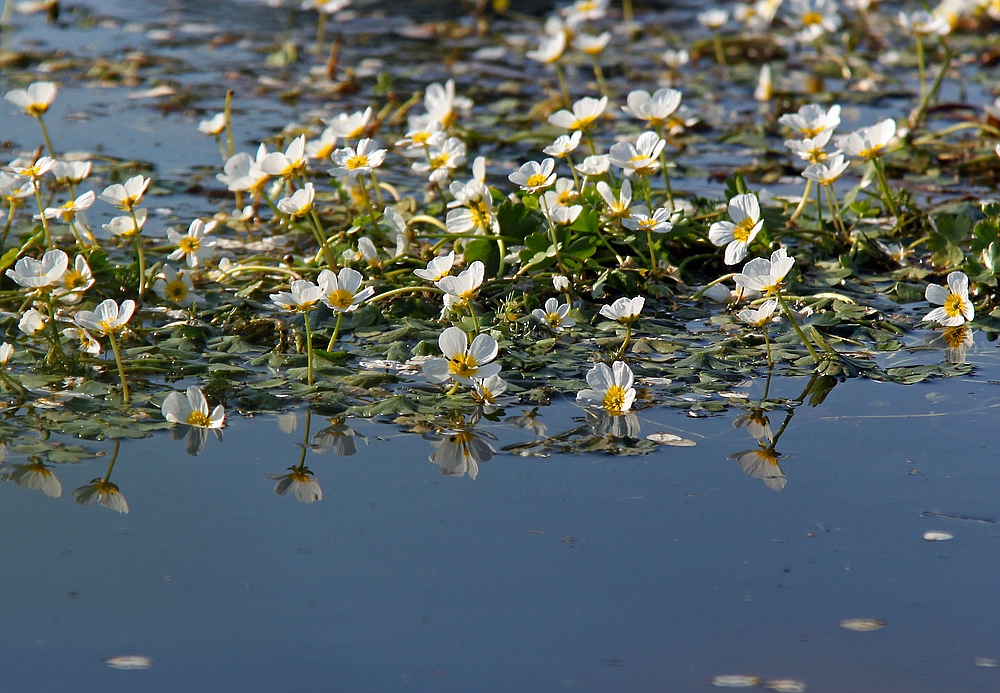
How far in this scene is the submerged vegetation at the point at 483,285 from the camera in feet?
5.92

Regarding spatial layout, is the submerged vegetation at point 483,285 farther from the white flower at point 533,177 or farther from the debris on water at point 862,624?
the debris on water at point 862,624

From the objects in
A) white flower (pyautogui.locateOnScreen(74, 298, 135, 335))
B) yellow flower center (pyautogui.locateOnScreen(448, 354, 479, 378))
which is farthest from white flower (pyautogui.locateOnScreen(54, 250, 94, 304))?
yellow flower center (pyautogui.locateOnScreen(448, 354, 479, 378))

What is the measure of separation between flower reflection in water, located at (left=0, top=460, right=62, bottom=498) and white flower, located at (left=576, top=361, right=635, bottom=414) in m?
0.77

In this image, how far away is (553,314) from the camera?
6.74 ft

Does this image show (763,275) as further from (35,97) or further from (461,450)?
(35,97)

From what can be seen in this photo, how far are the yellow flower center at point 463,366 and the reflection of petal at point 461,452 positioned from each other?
0.29 ft

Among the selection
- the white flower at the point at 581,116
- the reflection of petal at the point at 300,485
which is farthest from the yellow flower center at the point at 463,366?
the white flower at the point at 581,116

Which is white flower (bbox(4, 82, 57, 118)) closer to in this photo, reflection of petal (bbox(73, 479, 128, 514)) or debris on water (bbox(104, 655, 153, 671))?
reflection of petal (bbox(73, 479, 128, 514))

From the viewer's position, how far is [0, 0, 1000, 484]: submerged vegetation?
1.81 meters

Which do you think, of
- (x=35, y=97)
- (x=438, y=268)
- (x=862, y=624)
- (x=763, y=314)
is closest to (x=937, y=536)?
(x=862, y=624)

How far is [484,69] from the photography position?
4.48 meters

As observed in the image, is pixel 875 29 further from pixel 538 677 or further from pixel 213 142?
pixel 538 677

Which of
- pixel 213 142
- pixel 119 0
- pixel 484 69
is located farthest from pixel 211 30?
pixel 213 142

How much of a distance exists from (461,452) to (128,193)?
2.79 ft
